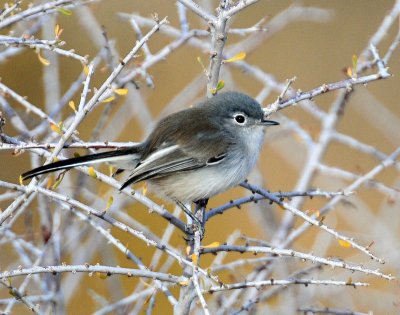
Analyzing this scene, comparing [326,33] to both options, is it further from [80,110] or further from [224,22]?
[80,110]

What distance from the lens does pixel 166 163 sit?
364 cm

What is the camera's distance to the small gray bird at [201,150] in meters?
3.61

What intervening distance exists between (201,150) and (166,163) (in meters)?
0.23

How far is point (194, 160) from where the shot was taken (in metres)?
3.73

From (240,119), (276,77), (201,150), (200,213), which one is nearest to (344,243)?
(200,213)

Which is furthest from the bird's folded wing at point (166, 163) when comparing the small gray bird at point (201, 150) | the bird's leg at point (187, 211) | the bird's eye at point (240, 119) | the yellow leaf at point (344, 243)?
the yellow leaf at point (344, 243)

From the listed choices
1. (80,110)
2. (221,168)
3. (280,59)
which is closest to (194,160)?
(221,168)

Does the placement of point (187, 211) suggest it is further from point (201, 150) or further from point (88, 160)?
point (88, 160)

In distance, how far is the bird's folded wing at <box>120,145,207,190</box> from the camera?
352 centimetres

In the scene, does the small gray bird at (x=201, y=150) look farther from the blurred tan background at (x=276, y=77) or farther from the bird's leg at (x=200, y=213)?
the blurred tan background at (x=276, y=77)

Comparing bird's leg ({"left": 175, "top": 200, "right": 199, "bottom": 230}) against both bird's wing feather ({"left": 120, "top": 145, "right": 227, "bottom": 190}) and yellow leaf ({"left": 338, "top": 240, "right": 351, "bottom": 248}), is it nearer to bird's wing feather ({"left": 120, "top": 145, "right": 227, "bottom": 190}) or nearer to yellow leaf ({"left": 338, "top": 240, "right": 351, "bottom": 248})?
bird's wing feather ({"left": 120, "top": 145, "right": 227, "bottom": 190})

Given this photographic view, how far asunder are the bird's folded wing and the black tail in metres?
0.09

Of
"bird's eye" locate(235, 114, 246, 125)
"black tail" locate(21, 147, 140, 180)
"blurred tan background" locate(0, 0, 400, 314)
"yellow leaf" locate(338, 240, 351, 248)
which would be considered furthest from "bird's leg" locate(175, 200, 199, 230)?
"blurred tan background" locate(0, 0, 400, 314)

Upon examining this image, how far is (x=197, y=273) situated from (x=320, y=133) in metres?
2.11
